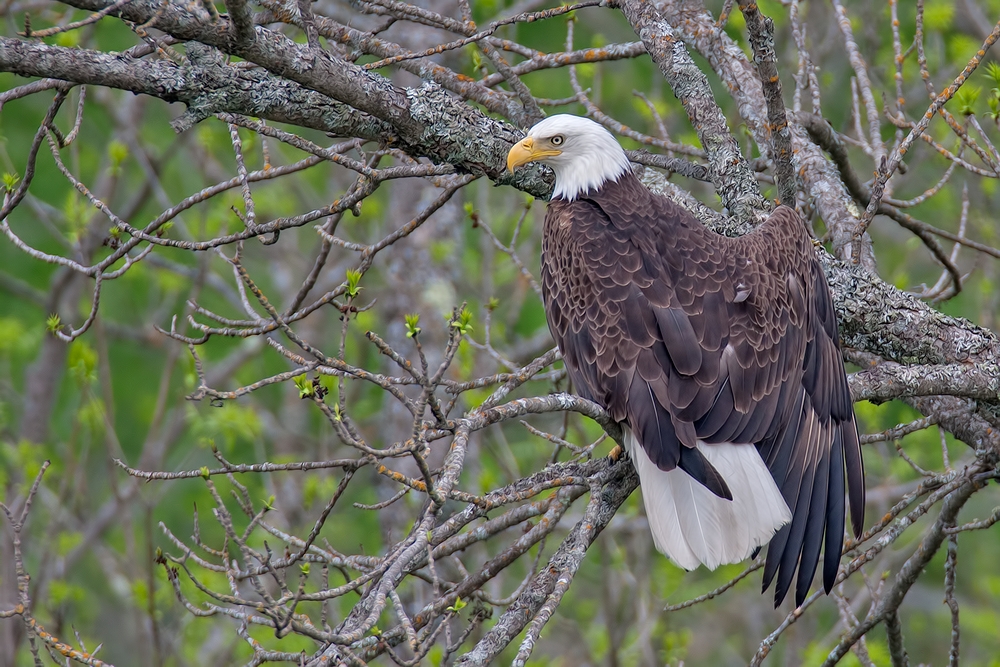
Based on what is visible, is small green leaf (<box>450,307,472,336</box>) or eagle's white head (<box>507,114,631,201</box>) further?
eagle's white head (<box>507,114,631,201</box>)

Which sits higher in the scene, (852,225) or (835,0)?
(835,0)

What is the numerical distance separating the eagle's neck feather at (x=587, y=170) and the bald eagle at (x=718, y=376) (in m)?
0.36

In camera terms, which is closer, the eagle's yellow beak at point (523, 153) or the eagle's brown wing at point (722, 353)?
the eagle's brown wing at point (722, 353)

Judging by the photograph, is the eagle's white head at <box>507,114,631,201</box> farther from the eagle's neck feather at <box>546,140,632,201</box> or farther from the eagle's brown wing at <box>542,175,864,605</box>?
the eagle's brown wing at <box>542,175,864,605</box>

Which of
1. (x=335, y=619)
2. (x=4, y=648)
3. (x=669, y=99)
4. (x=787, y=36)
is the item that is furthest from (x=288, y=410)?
(x=787, y=36)

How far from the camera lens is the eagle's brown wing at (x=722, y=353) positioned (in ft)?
11.1

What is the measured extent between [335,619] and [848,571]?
4953 mm

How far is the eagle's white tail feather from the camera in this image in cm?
334

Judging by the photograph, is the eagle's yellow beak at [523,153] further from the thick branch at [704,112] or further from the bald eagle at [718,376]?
the thick branch at [704,112]

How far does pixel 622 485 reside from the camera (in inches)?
135

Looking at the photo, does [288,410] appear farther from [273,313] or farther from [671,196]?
[273,313]

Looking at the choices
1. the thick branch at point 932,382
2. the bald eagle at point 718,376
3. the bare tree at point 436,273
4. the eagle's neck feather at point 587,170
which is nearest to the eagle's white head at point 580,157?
the eagle's neck feather at point 587,170

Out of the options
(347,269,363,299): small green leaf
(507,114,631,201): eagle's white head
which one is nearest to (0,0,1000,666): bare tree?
(347,269,363,299): small green leaf

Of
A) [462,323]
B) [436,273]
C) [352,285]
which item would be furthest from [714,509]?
[436,273]
